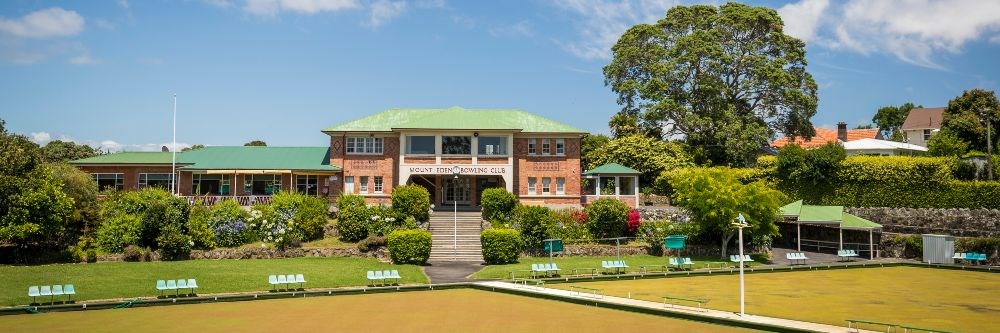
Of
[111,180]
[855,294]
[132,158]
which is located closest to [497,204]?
[855,294]

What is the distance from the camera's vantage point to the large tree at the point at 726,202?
38531 mm

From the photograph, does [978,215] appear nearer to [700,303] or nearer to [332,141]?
[700,303]

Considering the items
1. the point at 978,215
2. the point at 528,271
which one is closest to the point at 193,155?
the point at 528,271

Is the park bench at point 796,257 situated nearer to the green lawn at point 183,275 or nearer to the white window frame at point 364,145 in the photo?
the green lawn at point 183,275

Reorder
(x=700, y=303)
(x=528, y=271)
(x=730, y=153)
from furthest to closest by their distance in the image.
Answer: (x=730, y=153) < (x=528, y=271) < (x=700, y=303)

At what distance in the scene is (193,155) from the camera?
49.0m

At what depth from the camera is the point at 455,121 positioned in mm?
47562

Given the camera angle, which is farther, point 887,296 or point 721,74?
point 721,74

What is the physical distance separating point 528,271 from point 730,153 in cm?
2489

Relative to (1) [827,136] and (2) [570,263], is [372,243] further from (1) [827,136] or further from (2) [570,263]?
(1) [827,136]

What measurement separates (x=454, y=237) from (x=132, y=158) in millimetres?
21849

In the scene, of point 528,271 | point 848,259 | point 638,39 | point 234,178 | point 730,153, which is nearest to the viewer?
point 528,271

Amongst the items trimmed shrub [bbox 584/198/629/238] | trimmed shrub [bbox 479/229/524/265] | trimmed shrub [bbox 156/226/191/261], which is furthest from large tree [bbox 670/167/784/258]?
trimmed shrub [bbox 156/226/191/261]

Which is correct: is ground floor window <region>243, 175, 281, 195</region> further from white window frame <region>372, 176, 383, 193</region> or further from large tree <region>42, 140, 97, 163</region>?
large tree <region>42, 140, 97, 163</region>
